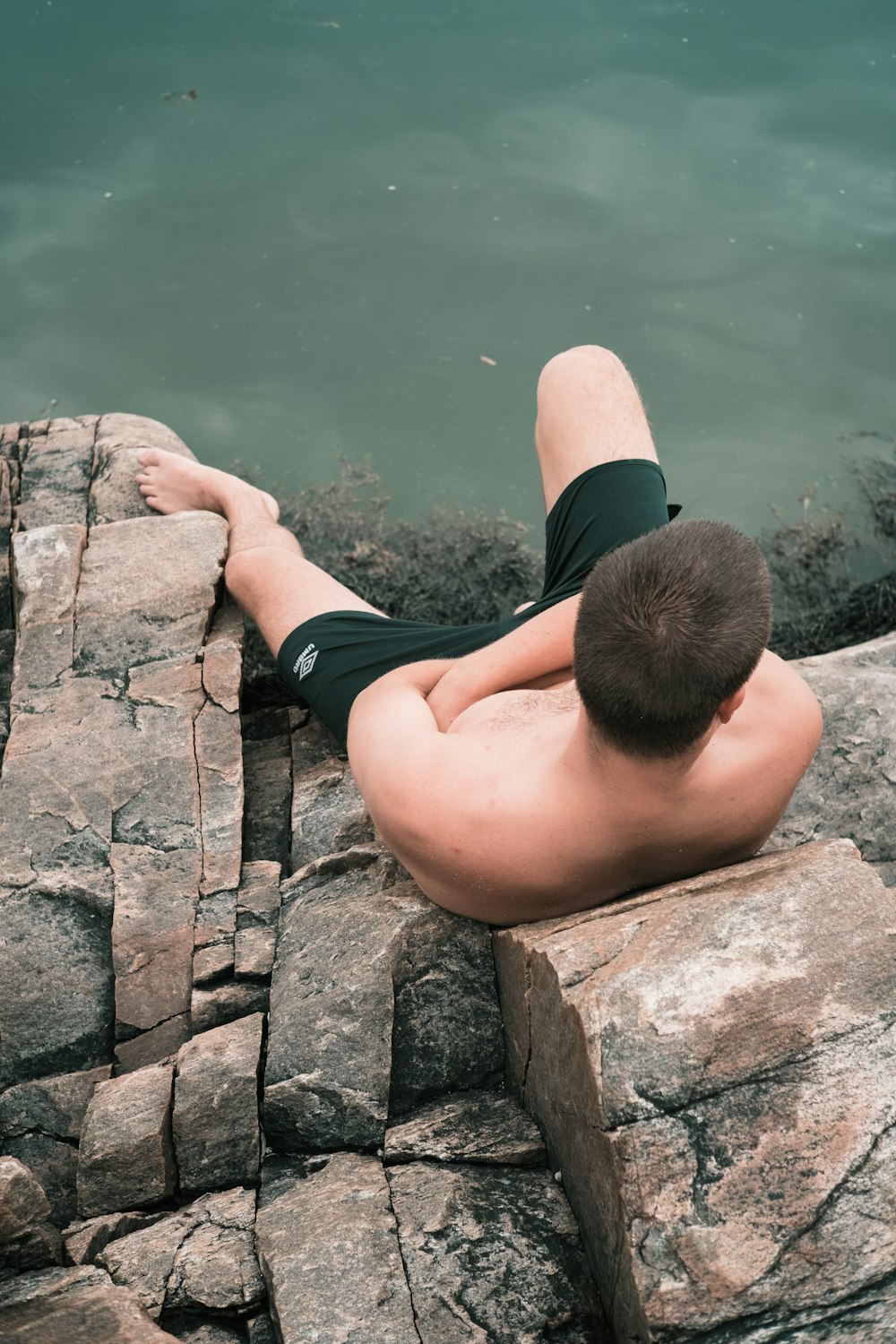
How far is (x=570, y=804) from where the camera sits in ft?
7.43

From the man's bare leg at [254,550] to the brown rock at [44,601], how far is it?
390 millimetres

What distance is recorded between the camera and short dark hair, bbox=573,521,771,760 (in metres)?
1.95

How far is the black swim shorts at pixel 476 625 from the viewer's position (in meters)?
3.34

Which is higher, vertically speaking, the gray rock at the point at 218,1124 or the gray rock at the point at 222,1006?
the gray rock at the point at 218,1124

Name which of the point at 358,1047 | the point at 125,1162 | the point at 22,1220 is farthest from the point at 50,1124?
the point at 358,1047

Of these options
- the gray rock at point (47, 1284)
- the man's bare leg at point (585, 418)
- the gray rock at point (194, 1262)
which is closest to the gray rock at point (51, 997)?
the gray rock at point (194, 1262)

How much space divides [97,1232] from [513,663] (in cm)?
150

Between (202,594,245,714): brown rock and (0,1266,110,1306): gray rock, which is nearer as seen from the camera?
(0,1266,110,1306): gray rock

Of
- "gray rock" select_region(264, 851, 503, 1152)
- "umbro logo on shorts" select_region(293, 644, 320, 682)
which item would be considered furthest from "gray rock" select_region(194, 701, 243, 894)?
"gray rock" select_region(264, 851, 503, 1152)

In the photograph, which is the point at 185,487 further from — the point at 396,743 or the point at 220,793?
the point at 396,743

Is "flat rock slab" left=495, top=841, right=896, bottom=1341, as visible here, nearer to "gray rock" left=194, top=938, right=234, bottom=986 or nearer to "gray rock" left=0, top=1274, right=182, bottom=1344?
"gray rock" left=0, top=1274, right=182, bottom=1344

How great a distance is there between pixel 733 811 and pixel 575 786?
344mm

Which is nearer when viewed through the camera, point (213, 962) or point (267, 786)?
point (213, 962)

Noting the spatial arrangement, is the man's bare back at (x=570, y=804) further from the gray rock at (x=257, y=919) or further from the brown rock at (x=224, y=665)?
the brown rock at (x=224, y=665)
